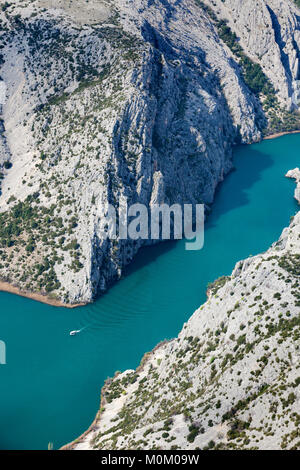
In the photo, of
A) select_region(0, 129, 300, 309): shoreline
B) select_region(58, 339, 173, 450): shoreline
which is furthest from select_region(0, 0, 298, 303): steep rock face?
select_region(58, 339, 173, 450): shoreline

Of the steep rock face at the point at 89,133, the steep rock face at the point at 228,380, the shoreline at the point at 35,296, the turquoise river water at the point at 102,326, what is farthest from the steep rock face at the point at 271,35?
the steep rock face at the point at 228,380

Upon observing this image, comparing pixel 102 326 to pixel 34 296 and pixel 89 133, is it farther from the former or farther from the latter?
pixel 89 133

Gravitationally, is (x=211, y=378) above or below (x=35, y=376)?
above

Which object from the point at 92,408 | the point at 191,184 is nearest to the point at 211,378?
the point at 92,408

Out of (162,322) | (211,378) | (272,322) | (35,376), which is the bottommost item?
(162,322)

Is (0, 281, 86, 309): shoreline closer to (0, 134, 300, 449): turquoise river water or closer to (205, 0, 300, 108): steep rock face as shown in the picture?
(0, 134, 300, 449): turquoise river water

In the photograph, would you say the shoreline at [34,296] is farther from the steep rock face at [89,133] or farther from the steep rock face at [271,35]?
the steep rock face at [271,35]

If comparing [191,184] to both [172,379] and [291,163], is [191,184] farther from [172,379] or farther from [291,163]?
[172,379]
